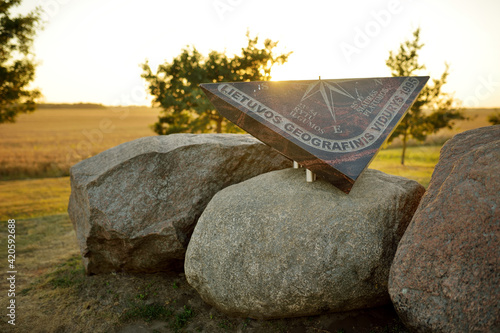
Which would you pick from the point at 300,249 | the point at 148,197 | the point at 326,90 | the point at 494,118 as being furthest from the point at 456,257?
the point at 494,118

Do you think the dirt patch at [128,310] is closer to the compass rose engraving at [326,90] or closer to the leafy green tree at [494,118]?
the compass rose engraving at [326,90]

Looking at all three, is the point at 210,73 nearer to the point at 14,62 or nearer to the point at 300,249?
the point at 14,62

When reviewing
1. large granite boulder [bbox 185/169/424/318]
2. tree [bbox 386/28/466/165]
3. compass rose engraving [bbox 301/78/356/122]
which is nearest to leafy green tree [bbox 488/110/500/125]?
tree [bbox 386/28/466/165]

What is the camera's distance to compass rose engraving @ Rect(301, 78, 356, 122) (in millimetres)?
5371

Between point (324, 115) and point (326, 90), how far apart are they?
598 mm

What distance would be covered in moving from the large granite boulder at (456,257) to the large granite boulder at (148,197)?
10.8 feet

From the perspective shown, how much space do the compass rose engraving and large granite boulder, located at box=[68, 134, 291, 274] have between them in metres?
1.55

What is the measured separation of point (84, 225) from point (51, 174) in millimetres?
14345

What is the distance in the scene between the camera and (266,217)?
15.5 ft

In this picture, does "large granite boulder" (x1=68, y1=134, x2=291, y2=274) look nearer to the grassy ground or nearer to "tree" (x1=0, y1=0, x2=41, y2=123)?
the grassy ground

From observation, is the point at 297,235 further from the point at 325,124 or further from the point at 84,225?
the point at 84,225

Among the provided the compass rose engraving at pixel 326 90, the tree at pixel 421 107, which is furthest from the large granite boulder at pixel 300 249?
the tree at pixel 421 107

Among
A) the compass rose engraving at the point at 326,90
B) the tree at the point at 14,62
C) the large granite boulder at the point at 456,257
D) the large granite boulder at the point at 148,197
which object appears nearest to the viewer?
the large granite boulder at the point at 456,257

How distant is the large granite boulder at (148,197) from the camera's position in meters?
5.77
